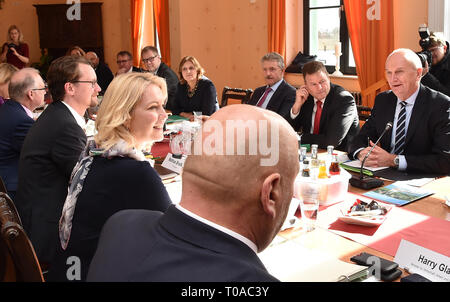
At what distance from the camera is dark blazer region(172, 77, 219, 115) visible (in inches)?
187

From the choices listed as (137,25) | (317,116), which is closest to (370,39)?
(317,116)

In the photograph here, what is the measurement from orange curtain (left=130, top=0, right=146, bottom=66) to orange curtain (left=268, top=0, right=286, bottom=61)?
3.91 metres

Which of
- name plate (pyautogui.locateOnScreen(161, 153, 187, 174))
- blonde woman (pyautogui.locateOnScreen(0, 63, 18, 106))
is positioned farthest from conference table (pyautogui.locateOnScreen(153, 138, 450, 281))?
blonde woman (pyautogui.locateOnScreen(0, 63, 18, 106))

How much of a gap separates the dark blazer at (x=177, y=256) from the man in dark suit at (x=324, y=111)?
2377mm

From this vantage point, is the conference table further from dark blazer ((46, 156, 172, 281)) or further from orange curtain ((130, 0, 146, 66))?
orange curtain ((130, 0, 146, 66))

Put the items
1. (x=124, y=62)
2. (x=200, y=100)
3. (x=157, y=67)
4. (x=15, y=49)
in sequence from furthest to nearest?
(x=15, y=49) < (x=124, y=62) < (x=157, y=67) < (x=200, y=100)

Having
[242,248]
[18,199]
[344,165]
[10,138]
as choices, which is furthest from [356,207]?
[10,138]

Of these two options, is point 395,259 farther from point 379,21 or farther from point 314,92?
point 379,21

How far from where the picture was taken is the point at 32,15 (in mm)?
10594

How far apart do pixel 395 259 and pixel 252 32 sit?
5809 millimetres

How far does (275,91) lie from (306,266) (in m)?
3.04

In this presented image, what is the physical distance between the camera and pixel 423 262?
138 centimetres

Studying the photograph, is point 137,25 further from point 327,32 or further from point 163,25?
point 327,32

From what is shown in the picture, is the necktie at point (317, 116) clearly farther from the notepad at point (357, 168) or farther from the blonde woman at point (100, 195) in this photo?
the blonde woman at point (100, 195)
